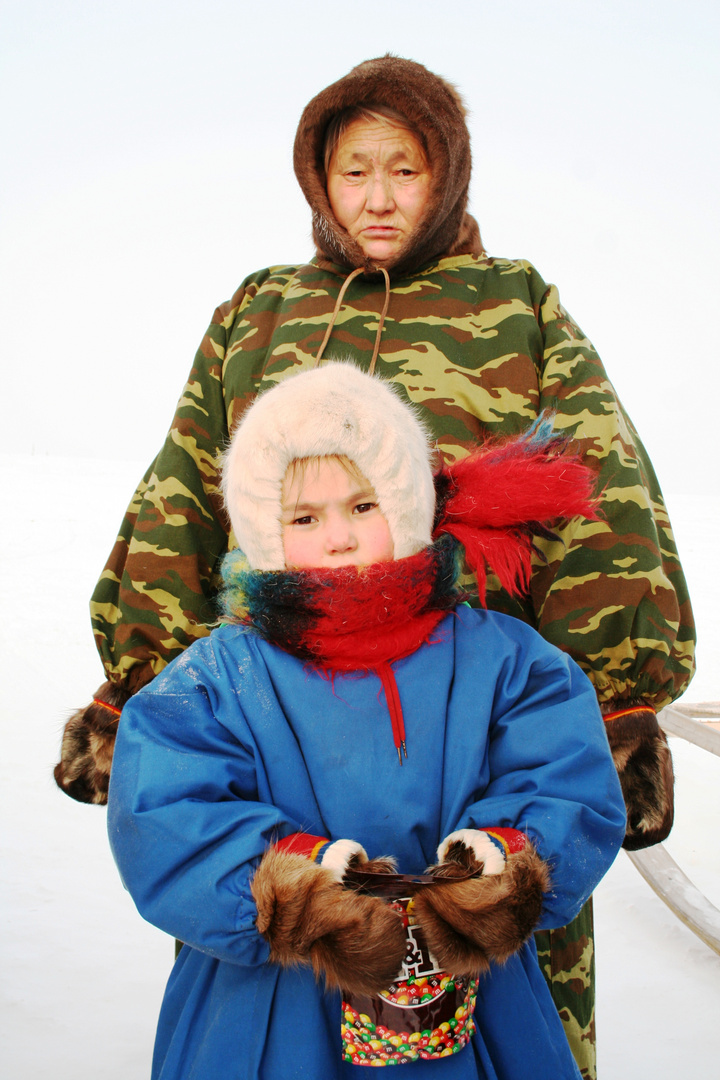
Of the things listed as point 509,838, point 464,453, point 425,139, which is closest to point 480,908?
point 509,838

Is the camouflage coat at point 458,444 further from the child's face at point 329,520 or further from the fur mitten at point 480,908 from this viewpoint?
the fur mitten at point 480,908

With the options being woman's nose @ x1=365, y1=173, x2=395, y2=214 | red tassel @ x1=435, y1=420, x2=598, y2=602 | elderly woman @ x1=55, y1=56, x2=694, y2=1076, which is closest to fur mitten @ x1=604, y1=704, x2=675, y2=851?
elderly woman @ x1=55, y1=56, x2=694, y2=1076

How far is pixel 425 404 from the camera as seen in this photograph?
63.4 inches

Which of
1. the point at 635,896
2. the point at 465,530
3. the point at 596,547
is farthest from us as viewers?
the point at 635,896

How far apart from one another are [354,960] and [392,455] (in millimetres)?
696

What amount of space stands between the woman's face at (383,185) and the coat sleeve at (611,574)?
0.45m

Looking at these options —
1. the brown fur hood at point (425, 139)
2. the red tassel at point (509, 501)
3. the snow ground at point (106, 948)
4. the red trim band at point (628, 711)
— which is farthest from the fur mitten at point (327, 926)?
the snow ground at point (106, 948)

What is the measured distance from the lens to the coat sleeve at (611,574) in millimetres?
1427

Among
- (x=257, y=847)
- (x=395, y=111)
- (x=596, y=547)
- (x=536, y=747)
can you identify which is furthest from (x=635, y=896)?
(x=395, y=111)

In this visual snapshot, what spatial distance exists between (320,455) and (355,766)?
0.47 m

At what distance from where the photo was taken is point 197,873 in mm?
954

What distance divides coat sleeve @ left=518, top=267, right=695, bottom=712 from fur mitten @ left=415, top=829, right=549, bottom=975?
0.55 m

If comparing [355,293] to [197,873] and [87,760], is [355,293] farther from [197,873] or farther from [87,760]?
[197,873]

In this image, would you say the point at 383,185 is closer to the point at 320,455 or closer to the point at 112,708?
the point at 320,455
